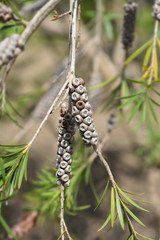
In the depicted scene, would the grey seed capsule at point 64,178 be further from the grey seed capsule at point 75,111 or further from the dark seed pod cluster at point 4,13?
the dark seed pod cluster at point 4,13

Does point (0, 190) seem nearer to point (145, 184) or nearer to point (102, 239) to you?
point (102, 239)

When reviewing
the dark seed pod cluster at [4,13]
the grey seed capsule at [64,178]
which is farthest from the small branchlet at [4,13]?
the grey seed capsule at [64,178]

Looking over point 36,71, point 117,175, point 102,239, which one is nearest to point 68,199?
point 102,239

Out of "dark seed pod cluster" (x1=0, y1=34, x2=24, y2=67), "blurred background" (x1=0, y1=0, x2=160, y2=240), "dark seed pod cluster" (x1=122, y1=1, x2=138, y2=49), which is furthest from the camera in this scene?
"blurred background" (x1=0, y1=0, x2=160, y2=240)

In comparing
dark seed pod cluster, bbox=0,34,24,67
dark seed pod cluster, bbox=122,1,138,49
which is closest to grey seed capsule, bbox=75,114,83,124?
dark seed pod cluster, bbox=0,34,24,67

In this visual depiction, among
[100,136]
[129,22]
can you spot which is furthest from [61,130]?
[100,136]

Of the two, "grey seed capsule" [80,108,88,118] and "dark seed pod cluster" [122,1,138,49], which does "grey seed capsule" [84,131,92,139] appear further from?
"dark seed pod cluster" [122,1,138,49]

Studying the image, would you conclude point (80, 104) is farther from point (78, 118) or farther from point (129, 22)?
point (129, 22)
